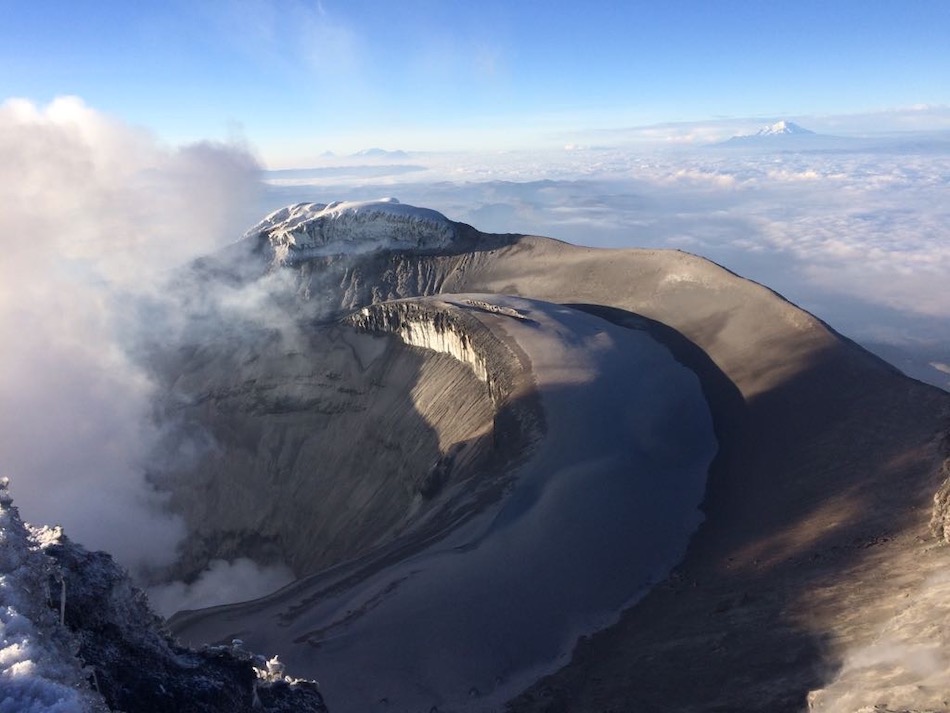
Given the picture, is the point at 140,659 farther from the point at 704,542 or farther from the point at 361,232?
the point at 361,232

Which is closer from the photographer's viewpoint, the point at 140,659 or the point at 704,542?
the point at 140,659

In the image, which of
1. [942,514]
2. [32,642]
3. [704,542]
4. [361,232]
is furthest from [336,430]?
[32,642]

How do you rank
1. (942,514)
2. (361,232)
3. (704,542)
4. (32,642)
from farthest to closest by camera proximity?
(361,232) → (704,542) → (942,514) → (32,642)

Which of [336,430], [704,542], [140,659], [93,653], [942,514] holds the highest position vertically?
[93,653]

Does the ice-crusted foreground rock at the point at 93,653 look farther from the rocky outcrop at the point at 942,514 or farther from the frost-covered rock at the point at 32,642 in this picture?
the rocky outcrop at the point at 942,514

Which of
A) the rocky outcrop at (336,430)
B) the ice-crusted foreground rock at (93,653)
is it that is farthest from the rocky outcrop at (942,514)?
the ice-crusted foreground rock at (93,653)

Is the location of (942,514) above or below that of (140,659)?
below
